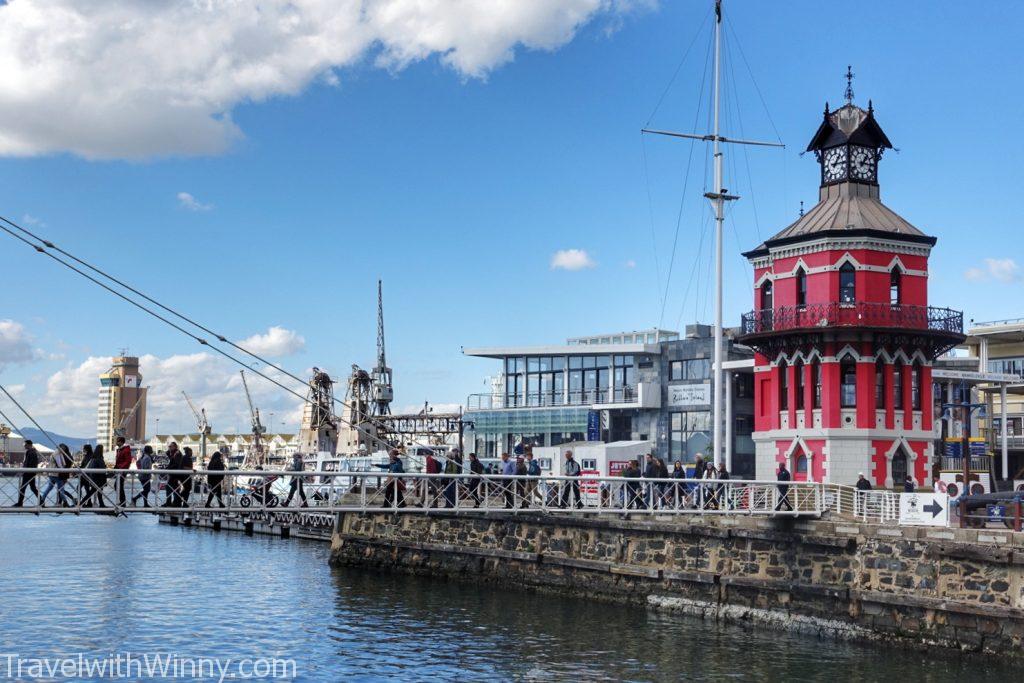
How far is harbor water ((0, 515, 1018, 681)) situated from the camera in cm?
→ 2788

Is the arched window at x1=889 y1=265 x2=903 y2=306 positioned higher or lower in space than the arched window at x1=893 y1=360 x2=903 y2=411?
higher

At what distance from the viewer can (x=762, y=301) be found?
51094 mm

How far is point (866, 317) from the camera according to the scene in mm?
45938

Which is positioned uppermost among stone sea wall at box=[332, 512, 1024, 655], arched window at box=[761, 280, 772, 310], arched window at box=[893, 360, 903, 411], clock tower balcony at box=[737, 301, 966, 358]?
arched window at box=[761, 280, 772, 310]

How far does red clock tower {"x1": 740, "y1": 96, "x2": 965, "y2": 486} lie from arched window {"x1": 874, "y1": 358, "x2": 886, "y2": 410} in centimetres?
5

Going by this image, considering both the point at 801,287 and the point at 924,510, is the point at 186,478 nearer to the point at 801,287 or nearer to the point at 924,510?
the point at 924,510

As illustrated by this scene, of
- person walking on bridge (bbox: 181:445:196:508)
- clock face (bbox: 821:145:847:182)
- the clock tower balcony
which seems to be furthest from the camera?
clock face (bbox: 821:145:847:182)

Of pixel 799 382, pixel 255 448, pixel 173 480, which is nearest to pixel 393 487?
pixel 173 480

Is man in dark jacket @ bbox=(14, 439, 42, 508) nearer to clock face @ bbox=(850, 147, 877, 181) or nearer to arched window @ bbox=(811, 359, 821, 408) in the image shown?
arched window @ bbox=(811, 359, 821, 408)

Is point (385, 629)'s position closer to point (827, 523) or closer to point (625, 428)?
point (827, 523)

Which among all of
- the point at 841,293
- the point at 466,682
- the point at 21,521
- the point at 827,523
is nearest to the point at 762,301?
the point at 841,293

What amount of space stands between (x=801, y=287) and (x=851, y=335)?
3581mm

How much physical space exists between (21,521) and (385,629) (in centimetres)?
7353

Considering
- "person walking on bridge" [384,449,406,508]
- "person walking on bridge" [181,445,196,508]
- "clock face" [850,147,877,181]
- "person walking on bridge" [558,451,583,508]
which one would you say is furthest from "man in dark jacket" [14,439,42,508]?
"clock face" [850,147,877,181]
